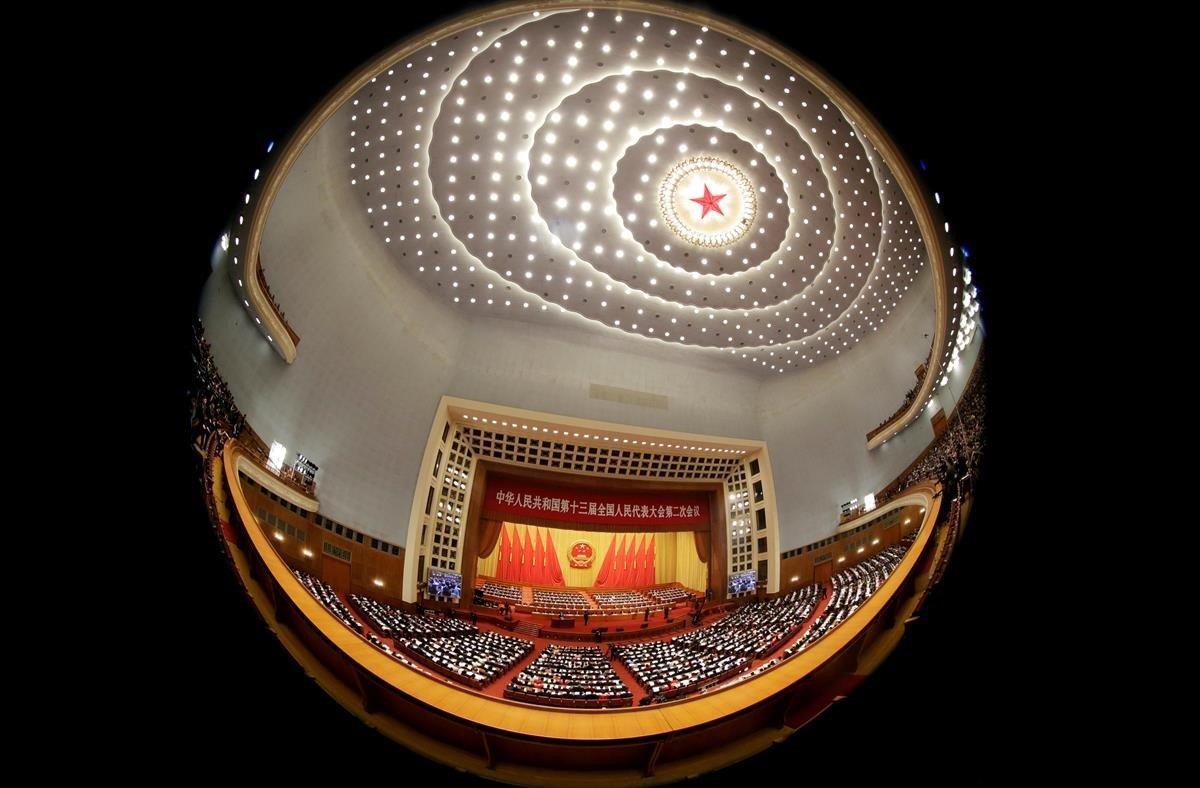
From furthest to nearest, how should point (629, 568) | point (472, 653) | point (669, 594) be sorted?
1. point (669, 594)
2. point (629, 568)
3. point (472, 653)

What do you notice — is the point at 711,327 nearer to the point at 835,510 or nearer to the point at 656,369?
the point at 656,369

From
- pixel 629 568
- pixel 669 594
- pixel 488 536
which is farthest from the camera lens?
pixel 488 536

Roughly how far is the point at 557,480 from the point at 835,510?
734 mm

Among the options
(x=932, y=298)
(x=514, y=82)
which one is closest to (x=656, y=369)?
(x=932, y=298)

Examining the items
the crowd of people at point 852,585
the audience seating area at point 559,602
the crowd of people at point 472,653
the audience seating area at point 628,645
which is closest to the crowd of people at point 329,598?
the audience seating area at point 628,645

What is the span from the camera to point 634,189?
1048mm

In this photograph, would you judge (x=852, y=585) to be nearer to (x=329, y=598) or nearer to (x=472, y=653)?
(x=472, y=653)

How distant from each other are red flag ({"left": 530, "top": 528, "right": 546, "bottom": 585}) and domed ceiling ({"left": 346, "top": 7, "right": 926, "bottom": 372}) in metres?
0.90

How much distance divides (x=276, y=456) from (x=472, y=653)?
562 mm

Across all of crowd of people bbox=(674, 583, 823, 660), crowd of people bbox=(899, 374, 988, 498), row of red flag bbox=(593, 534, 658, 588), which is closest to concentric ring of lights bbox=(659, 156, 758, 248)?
crowd of people bbox=(899, 374, 988, 498)

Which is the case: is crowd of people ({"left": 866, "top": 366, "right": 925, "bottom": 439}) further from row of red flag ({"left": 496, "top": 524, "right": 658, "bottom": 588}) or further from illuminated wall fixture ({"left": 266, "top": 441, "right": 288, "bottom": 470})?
illuminated wall fixture ({"left": 266, "top": 441, "right": 288, "bottom": 470})

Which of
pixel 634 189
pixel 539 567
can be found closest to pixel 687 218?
pixel 634 189

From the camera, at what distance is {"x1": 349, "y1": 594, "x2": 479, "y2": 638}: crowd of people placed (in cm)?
83

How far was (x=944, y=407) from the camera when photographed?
93 cm
